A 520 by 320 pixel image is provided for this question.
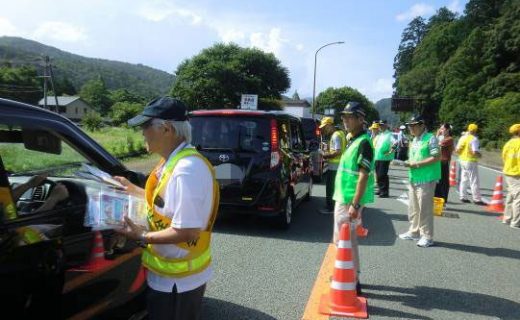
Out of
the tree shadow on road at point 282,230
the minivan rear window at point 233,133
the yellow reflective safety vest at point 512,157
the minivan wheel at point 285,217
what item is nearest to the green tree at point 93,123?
the tree shadow on road at point 282,230

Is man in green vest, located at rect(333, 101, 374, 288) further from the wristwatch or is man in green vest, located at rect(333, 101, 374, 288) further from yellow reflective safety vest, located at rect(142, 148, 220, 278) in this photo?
the wristwatch

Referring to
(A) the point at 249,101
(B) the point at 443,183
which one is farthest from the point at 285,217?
(A) the point at 249,101

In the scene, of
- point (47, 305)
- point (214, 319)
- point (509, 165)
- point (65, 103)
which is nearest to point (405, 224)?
point (509, 165)

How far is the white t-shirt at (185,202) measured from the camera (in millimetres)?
2107

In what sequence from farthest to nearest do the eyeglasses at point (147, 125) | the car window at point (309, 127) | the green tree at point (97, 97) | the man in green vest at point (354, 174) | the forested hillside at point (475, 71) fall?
the green tree at point (97, 97) → the forested hillside at point (475, 71) → the car window at point (309, 127) → the man in green vest at point (354, 174) → the eyeglasses at point (147, 125)

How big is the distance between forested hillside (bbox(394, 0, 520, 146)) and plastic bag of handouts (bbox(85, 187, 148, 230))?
42.2 metres

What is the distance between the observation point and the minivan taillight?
7.10 metres

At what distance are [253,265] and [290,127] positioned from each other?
323 cm

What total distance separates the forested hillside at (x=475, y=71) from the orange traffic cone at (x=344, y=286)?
39.7 m

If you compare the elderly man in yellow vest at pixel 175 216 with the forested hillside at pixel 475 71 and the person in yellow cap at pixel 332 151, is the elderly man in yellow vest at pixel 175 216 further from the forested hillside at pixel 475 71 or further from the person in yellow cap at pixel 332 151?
the forested hillside at pixel 475 71

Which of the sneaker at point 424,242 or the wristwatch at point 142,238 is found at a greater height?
the wristwatch at point 142,238

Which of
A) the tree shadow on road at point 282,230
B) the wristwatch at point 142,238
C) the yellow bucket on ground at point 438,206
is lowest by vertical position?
the tree shadow on road at point 282,230

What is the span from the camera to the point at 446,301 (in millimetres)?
4852

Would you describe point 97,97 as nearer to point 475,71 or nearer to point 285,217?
point 475,71
